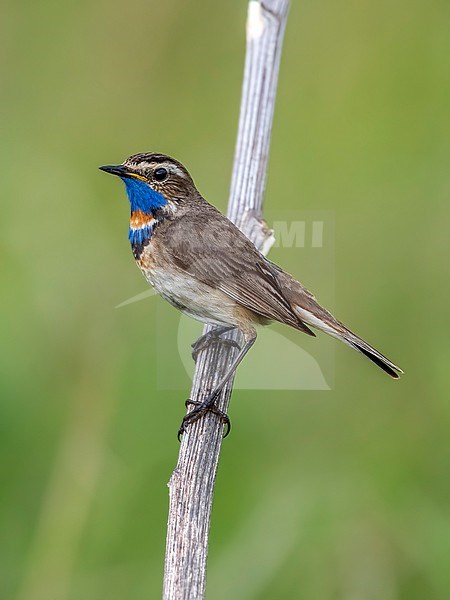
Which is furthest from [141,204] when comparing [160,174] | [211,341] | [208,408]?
[208,408]

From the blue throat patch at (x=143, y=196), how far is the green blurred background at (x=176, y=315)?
3.34 feet

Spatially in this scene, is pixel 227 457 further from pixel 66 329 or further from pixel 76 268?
pixel 76 268

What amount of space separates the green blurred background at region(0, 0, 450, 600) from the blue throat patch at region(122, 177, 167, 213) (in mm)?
1017

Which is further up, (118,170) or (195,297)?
(118,170)

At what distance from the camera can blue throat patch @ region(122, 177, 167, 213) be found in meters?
4.83

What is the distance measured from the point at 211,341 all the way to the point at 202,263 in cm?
42

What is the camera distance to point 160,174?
483 cm

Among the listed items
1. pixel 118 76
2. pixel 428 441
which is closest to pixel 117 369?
pixel 428 441

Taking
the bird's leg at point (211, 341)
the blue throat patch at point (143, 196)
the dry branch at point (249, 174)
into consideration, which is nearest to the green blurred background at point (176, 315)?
the bird's leg at point (211, 341)

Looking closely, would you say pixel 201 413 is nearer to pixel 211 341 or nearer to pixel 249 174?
pixel 211 341

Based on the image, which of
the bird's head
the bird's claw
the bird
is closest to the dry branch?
the bird's claw

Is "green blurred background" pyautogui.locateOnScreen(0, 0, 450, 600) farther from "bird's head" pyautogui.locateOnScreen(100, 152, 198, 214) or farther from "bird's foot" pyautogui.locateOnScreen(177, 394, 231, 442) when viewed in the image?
"bird's head" pyautogui.locateOnScreen(100, 152, 198, 214)

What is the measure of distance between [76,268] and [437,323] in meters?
2.25

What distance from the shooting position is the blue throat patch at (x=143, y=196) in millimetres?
4828
